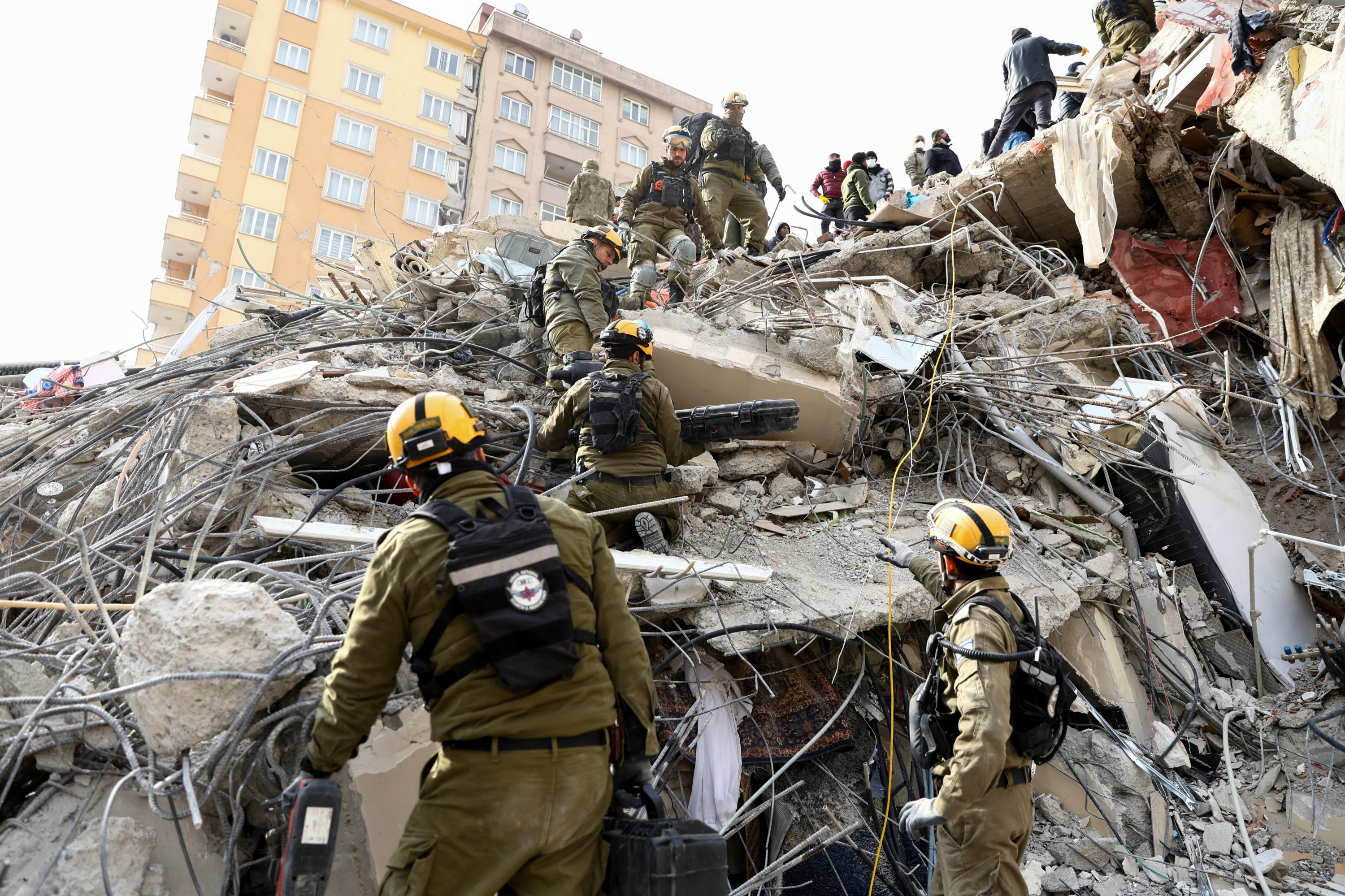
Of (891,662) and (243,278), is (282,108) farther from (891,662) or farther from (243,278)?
(891,662)

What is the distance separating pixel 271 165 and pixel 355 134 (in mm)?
2762

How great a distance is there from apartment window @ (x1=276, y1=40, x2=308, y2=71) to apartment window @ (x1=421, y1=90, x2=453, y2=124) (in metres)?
3.47

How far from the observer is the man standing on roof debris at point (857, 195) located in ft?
33.8

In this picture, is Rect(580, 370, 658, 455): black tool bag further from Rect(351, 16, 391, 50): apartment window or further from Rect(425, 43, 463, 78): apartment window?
Rect(425, 43, 463, 78): apartment window

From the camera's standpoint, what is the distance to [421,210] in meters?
23.6

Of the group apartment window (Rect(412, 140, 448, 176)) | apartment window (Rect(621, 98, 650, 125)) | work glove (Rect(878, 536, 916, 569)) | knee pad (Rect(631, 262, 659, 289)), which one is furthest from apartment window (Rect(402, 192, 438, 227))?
work glove (Rect(878, 536, 916, 569))

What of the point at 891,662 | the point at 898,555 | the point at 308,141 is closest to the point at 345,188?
the point at 308,141

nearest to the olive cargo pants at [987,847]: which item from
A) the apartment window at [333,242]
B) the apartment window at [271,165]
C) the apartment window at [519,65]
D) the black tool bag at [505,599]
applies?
the black tool bag at [505,599]

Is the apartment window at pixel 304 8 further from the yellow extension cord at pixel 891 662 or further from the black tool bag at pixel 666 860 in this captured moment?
the black tool bag at pixel 666 860

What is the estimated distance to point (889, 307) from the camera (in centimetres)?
628

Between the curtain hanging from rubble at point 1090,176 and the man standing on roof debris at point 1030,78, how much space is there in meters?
1.72

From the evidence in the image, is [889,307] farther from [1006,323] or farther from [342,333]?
[342,333]

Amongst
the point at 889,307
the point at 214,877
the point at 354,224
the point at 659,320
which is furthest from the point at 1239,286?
the point at 354,224

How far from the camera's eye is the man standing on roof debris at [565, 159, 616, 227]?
909 centimetres
